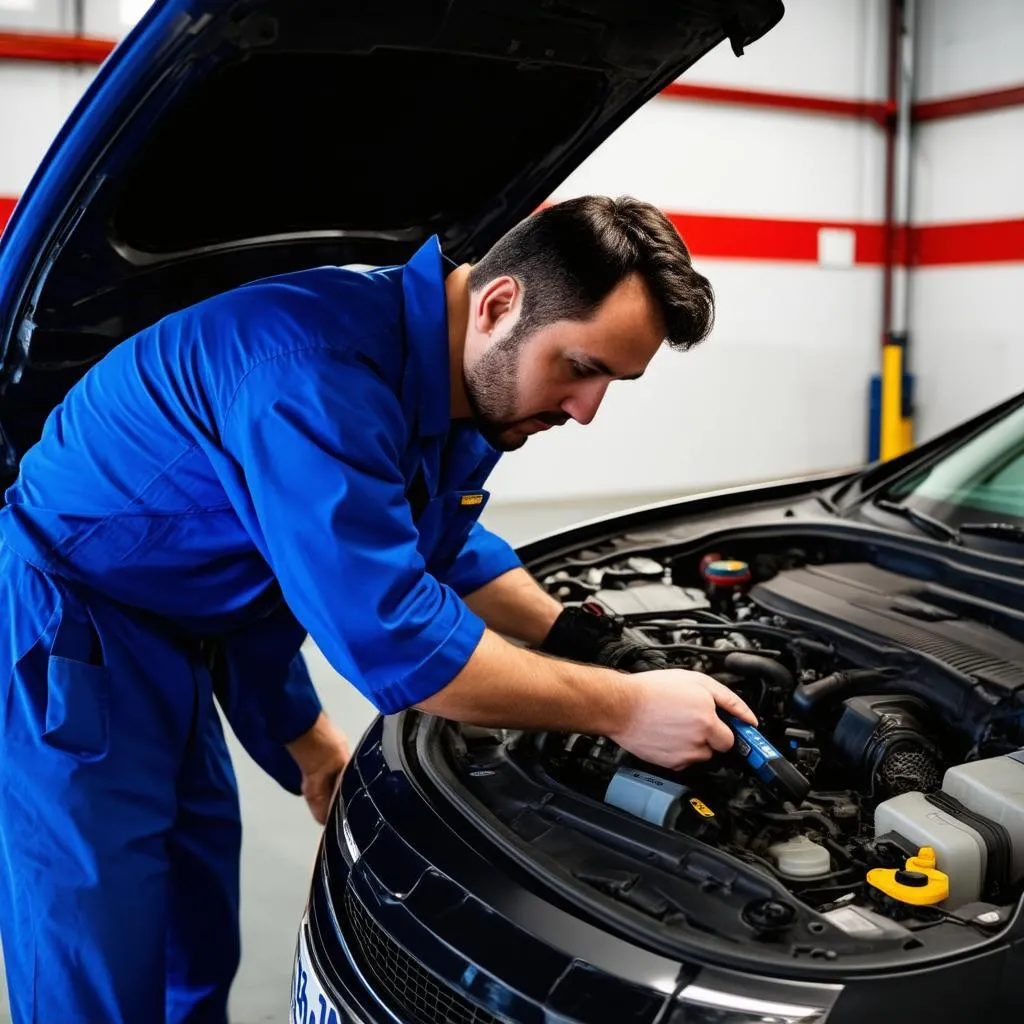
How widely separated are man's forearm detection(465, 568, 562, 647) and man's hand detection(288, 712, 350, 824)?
36cm

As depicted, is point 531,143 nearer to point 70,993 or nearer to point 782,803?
point 782,803

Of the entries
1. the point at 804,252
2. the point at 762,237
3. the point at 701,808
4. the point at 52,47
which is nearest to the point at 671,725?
the point at 701,808

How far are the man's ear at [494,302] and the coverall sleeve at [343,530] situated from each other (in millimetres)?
192

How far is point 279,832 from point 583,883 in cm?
160

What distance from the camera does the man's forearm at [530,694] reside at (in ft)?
3.99

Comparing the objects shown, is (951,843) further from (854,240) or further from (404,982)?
(854,240)

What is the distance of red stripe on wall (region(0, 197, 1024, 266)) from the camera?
6262 mm

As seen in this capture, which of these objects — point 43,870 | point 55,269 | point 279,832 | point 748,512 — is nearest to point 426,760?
point 43,870

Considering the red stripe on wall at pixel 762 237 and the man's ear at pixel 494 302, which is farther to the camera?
the red stripe on wall at pixel 762 237

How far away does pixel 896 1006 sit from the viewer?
970 millimetres

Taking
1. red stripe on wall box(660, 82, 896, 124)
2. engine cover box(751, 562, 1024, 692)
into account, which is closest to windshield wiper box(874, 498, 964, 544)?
engine cover box(751, 562, 1024, 692)

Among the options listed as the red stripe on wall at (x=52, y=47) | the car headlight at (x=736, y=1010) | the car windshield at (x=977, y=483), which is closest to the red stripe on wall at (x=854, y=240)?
the red stripe on wall at (x=52, y=47)

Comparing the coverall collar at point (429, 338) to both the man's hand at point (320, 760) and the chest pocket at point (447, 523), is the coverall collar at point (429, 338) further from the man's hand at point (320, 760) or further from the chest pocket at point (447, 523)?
the man's hand at point (320, 760)

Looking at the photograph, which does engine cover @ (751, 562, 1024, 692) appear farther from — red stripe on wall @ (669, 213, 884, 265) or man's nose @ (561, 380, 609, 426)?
red stripe on wall @ (669, 213, 884, 265)
